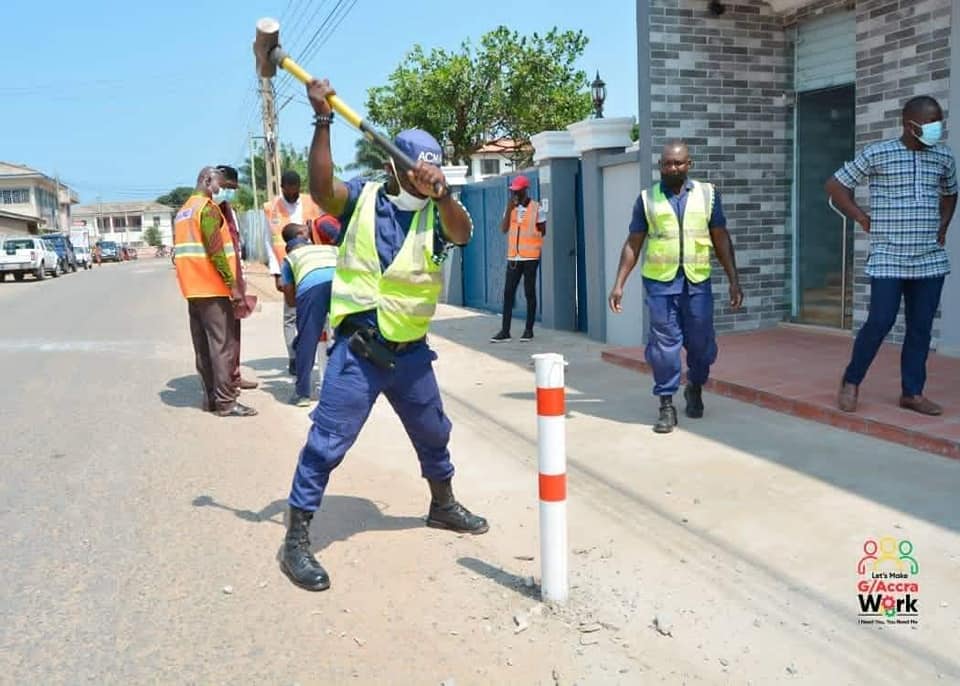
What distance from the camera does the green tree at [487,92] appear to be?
3108 centimetres

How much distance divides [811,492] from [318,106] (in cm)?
304

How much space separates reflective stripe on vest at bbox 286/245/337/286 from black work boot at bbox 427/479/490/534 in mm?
2877

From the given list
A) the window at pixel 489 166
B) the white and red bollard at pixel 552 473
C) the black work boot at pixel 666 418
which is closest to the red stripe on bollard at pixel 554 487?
the white and red bollard at pixel 552 473

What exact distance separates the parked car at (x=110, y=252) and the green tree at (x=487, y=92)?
4604 cm

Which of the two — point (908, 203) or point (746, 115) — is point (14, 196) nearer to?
point (746, 115)

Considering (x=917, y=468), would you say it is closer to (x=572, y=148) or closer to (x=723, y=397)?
(x=723, y=397)

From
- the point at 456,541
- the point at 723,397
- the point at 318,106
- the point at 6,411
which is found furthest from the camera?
the point at 6,411

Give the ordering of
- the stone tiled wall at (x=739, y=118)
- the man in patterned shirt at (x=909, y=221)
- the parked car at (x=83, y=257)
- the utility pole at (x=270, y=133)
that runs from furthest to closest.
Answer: the parked car at (x=83, y=257) → the utility pole at (x=270, y=133) → the stone tiled wall at (x=739, y=118) → the man in patterned shirt at (x=909, y=221)

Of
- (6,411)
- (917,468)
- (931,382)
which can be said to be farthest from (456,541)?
(6,411)

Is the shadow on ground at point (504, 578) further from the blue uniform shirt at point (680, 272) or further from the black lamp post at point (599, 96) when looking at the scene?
the black lamp post at point (599, 96)

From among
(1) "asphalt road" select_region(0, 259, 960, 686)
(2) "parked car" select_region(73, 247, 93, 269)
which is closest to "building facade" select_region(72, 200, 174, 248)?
(2) "parked car" select_region(73, 247, 93, 269)

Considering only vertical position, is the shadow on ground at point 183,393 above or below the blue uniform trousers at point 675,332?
below

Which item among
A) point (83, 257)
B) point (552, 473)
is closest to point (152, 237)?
point (83, 257)

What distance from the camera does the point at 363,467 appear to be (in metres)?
5.54
